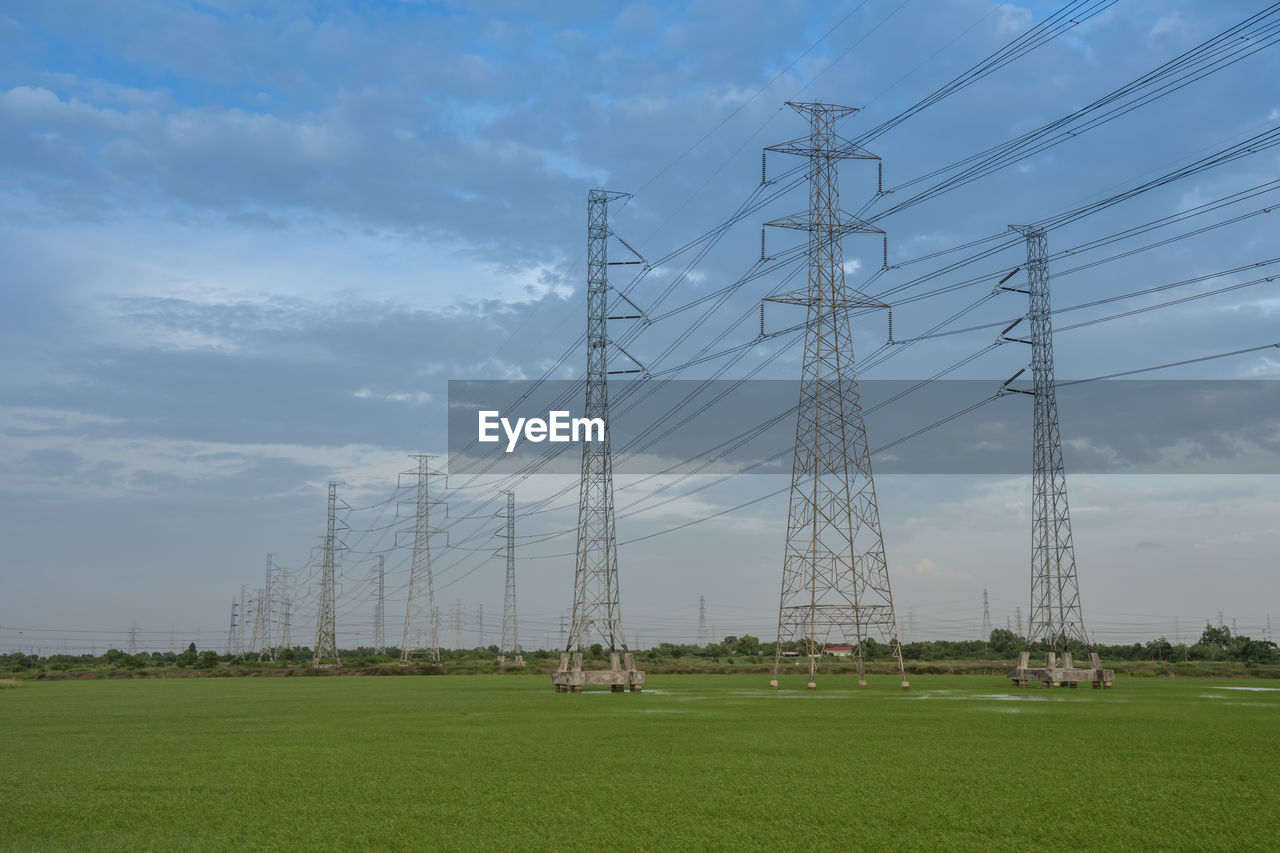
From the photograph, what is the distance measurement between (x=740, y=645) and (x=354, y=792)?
12672 cm

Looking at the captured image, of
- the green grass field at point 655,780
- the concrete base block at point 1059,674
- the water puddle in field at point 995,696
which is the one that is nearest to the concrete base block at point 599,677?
the water puddle in field at point 995,696

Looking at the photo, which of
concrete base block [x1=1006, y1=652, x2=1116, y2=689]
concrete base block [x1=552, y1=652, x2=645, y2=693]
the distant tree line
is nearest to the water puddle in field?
concrete base block [x1=1006, y1=652, x2=1116, y2=689]

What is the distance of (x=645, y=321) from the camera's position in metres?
53.3

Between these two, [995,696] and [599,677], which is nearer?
[995,696]

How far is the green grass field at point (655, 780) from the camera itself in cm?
1367

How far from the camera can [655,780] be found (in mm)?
18406

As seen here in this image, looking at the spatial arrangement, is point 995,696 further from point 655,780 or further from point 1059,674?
point 655,780

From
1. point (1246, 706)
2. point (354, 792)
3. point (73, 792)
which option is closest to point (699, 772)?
point (354, 792)

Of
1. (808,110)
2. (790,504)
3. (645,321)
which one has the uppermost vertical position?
(808,110)

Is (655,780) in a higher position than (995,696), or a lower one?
higher

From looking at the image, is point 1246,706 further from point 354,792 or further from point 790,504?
point 354,792

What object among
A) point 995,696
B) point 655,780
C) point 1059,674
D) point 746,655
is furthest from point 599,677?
point 746,655

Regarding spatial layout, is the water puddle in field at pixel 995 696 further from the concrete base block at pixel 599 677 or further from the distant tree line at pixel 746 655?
the distant tree line at pixel 746 655

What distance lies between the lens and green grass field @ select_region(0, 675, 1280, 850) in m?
13.7
